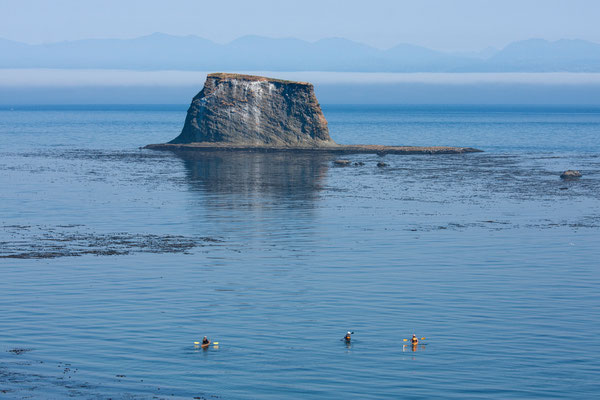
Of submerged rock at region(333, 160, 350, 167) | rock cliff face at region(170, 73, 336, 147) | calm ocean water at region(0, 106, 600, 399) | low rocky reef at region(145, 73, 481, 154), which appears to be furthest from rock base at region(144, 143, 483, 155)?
calm ocean water at region(0, 106, 600, 399)

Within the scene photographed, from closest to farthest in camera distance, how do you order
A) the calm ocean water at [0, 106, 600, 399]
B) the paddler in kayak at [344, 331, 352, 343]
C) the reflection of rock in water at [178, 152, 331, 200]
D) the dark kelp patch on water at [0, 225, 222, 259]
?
1. the calm ocean water at [0, 106, 600, 399]
2. the paddler in kayak at [344, 331, 352, 343]
3. the dark kelp patch on water at [0, 225, 222, 259]
4. the reflection of rock in water at [178, 152, 331, 200]

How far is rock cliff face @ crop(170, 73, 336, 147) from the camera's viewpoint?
146000 millimetres

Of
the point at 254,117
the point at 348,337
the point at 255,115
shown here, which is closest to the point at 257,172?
the point at 255,115

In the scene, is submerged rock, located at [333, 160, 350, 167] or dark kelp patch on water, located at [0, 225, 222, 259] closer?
dark kelp patch on water, located at [0, 225, 222, 259]

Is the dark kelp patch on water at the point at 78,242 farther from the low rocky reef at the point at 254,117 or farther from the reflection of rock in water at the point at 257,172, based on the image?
the low rocky reef at the point at 254,117

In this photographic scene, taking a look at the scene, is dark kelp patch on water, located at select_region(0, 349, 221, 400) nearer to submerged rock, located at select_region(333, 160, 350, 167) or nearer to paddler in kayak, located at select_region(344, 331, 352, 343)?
paddler in kayak, located at select_region(344, 331, 352, 343)

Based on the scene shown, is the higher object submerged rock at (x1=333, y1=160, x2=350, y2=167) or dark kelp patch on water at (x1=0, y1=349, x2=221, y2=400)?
submerged rock at (x1=333, y1=160, x2=350, y2=167)

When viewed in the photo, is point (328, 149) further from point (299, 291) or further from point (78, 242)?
point (299, 291)

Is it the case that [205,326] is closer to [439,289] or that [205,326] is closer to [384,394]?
[384,394]

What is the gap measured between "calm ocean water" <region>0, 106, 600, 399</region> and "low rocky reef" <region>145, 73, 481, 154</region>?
201 feet

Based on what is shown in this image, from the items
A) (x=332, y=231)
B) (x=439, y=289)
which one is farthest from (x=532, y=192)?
(x=439, y=289)

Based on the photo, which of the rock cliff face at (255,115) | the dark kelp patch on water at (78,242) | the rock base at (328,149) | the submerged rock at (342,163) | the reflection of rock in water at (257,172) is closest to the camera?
the dark kelp patch on water at (78,242)

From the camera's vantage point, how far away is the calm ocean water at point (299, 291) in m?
27.5

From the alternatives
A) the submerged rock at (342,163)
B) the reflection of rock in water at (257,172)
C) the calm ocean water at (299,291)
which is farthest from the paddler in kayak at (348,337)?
the submerged rock at (342,163)
